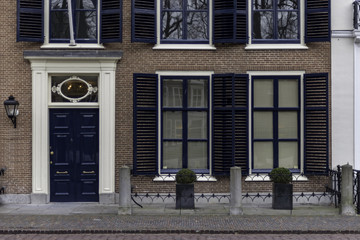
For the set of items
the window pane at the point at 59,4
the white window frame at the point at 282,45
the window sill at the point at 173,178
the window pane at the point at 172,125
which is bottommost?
the window sill at the point at 173,178

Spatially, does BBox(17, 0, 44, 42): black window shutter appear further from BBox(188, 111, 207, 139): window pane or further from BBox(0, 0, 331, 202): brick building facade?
BBox(188, 111, 207, 139): window pane

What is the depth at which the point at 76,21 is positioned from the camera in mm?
14836

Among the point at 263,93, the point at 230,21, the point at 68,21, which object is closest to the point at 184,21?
the point at 230,21

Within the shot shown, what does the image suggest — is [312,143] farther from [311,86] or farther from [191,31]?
[191,31]

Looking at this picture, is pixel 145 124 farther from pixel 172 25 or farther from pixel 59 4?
pixel 59 4

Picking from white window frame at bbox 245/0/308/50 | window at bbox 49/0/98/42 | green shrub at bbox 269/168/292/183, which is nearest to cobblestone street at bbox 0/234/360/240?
green shrub at bbox 269/168/292/183

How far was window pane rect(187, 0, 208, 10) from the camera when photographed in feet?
49.2

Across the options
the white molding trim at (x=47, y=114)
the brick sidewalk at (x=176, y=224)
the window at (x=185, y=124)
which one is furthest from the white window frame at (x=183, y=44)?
the brick sidewalk at (x=176, y=224)

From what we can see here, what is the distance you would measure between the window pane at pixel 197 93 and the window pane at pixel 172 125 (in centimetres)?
53

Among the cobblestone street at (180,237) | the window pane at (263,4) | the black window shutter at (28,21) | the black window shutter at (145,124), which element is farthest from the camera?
the window pane at (263,4)

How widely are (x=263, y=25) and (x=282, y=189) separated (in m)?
4.72

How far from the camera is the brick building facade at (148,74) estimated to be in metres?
14.6

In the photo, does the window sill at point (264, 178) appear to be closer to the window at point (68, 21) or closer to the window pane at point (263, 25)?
the window pane at point (263, 25)

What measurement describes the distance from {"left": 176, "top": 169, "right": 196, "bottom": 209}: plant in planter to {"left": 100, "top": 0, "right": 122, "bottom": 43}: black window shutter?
13.7 ft
